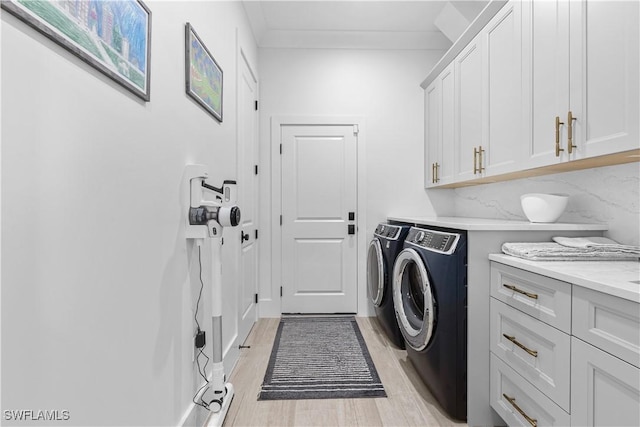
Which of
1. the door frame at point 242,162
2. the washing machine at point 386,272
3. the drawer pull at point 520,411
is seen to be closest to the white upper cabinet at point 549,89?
the washing machine at point 386,272

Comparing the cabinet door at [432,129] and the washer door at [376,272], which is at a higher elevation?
the cabinet door at [432,129]

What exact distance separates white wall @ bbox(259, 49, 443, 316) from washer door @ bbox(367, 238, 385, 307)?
29cm

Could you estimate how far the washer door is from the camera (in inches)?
106

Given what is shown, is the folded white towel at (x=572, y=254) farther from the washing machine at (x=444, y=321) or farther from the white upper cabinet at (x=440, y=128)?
the white upper cabinet at (x=440, y=128)

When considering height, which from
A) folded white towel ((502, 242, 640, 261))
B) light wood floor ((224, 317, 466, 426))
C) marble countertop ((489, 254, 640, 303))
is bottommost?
light wood floor ((224, 317, 466, 426))

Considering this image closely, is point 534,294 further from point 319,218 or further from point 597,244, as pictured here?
point 319,218

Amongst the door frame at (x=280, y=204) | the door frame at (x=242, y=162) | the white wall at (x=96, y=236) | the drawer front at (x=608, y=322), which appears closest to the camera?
the white wall at (x=96, y=236)

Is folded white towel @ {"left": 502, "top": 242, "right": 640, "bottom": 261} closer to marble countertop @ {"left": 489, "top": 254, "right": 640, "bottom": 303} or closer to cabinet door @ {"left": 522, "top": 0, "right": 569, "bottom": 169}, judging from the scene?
marble countertop @ {"left": 489, "top": 254, "right": 640, "bottom": 303}

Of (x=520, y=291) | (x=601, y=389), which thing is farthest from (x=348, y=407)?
(x=601, y=389)

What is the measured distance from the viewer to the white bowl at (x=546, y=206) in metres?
1.83

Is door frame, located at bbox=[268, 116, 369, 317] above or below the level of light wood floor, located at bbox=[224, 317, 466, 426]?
above

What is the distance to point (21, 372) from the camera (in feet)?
2.22

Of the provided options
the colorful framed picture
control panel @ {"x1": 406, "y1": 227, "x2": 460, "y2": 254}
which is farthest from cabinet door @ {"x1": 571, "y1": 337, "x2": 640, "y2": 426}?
the colorful framed picture

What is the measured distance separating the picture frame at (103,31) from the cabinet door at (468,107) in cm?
206
